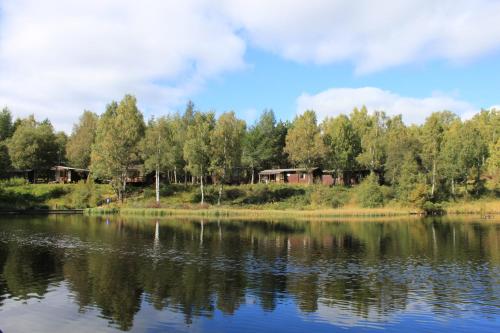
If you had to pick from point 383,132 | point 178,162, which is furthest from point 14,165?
point 383,132

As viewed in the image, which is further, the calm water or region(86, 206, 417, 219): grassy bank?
region(86, 206, 417, 219): grassy bank

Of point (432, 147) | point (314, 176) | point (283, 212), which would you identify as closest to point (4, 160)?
point (283, 212)

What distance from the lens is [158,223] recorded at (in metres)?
65.1

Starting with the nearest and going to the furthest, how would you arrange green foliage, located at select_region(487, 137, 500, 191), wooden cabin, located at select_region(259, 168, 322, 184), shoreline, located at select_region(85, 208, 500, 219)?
shoreline, located at select_region(85, 208, 500, 219) → green foliage, located at select_region(487, 137, 500, 191) → wooden cabin, located at select_region(259, 168, 322, 184)

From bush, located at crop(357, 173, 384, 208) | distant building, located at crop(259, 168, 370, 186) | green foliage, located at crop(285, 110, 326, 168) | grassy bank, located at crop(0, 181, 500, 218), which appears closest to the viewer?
grassy bank, located at crop(0, 181, 500, 218)

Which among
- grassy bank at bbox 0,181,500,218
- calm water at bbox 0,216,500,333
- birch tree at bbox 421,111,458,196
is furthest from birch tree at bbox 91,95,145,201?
birch tree at bbox 421,111,458,196

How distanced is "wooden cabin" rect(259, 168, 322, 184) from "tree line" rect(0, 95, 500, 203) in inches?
120

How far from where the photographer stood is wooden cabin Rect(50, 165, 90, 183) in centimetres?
10775

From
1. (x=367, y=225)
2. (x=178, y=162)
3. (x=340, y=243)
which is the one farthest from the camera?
(x=178, y=162)

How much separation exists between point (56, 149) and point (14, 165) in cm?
1221

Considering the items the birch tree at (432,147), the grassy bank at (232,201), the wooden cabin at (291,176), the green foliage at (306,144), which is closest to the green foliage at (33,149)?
the grassy bank at (232,201)

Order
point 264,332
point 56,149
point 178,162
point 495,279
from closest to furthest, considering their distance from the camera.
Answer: point 264,332 → point 495,279 → point 178,162 → point 56,149

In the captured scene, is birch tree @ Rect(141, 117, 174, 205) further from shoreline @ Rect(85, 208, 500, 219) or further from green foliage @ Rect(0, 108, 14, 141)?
green foliage @ Rect(0, 108, 14, 141)

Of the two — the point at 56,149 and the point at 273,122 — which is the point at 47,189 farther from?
the point at 273,122
